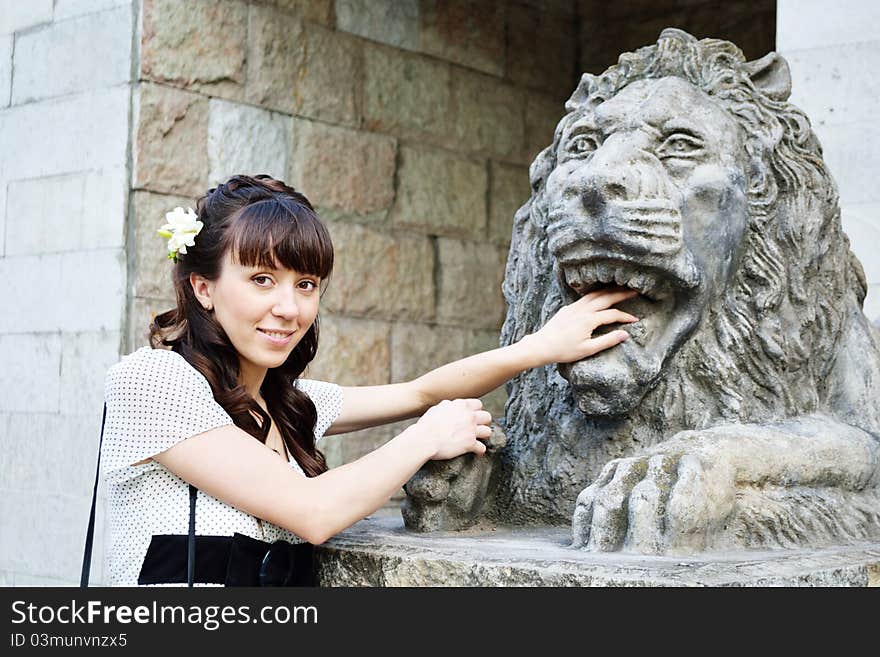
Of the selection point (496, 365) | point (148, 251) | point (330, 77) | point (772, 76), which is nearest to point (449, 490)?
point (496, 365)

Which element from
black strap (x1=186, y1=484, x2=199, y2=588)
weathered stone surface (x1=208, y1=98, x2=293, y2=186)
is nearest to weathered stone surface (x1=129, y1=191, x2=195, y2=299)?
weathered stone surface (x1=208, y1=98, x2=293, y2=186)

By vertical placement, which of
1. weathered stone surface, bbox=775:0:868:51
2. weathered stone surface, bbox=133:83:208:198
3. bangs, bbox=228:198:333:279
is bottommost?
bangs, bbox=228:198:333:279

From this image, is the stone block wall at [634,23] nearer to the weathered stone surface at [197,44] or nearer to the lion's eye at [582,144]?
the weathered stone surface at [197,44]

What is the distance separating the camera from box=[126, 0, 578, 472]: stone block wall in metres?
3.82

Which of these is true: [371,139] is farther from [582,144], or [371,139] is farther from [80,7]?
[582,144]

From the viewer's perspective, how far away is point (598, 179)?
1.98 m

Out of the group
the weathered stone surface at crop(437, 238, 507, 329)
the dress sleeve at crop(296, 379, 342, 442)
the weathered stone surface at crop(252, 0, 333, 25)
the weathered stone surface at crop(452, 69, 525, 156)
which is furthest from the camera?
the weathered stone surface at crop(452, 69, 525, 156)

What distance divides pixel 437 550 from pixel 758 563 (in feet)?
1.61

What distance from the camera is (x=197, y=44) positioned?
390cm

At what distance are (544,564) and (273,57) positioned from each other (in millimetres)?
2817

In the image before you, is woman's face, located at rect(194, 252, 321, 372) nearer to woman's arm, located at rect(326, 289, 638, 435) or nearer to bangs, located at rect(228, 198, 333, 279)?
bangs, located at rect(228, 198, 333, 279)

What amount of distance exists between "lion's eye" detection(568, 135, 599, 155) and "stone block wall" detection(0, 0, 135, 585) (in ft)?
6.29

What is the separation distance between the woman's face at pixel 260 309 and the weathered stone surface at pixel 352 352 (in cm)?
211

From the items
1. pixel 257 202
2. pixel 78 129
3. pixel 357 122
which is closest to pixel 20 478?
pixel 78 129
